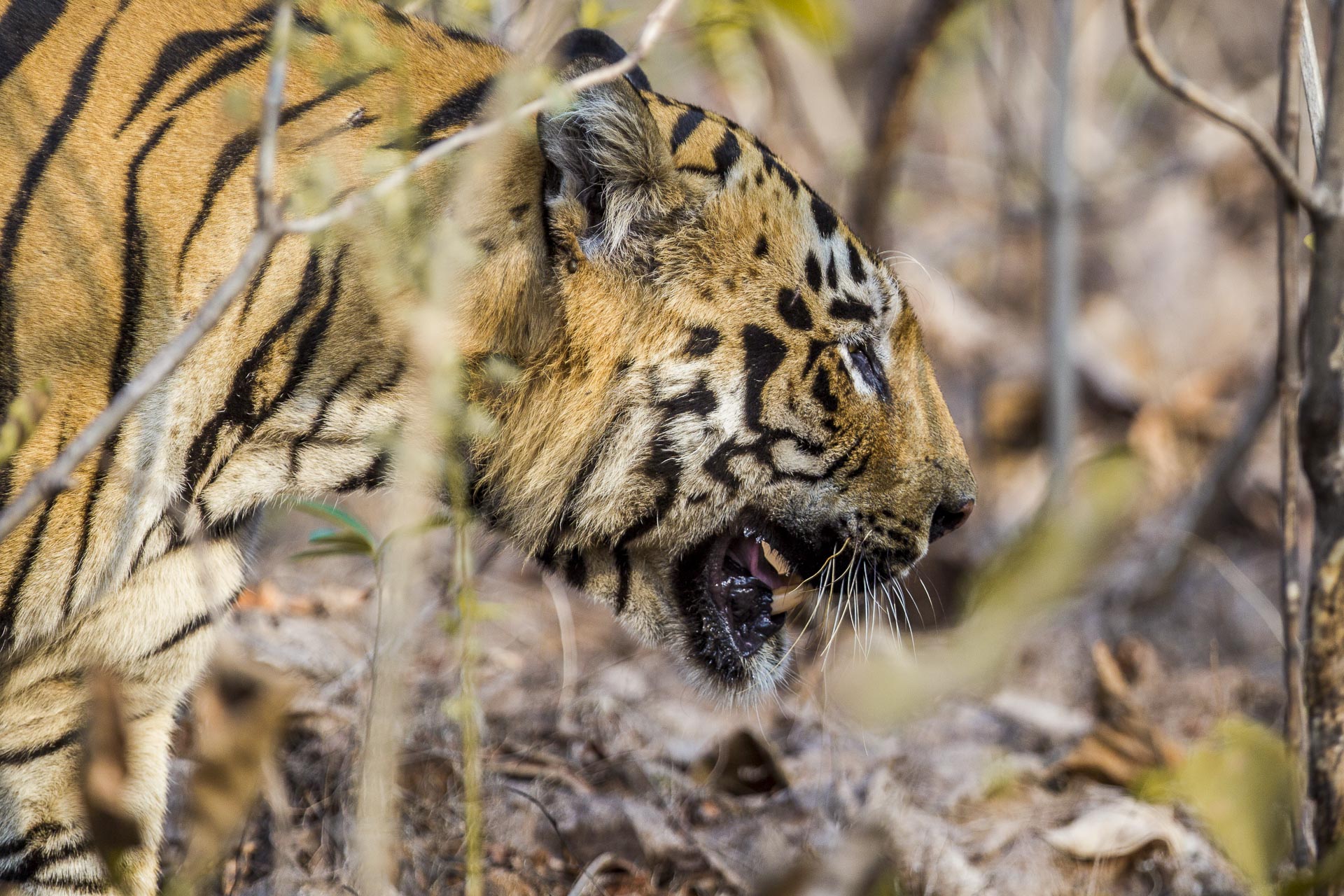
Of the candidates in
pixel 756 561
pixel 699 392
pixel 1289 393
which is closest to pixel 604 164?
pixel 699 392

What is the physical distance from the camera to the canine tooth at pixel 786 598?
8.68 ft

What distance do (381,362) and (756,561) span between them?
3.01 ft

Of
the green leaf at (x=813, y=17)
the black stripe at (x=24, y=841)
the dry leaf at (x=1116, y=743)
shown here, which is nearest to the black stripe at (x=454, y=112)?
the black stripe at (x=24, y=841)

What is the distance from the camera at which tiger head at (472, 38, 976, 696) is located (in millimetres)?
2279

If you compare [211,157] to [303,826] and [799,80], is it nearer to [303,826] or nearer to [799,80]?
[303,826]

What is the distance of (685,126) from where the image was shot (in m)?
2.44

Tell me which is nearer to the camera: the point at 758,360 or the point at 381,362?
the point at 381,362

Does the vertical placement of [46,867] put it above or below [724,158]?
below

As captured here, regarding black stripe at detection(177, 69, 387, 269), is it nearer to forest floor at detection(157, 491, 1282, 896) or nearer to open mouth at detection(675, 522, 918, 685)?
forest floor at detection(157, 491, 1282, 896)

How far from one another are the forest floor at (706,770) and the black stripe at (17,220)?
0.89 meters

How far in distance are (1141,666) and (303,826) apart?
2.72 m

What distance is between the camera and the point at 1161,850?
113 inches

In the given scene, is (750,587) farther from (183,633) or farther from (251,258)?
(251,258)

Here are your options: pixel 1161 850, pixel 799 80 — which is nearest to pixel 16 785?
pixel 1161 850
